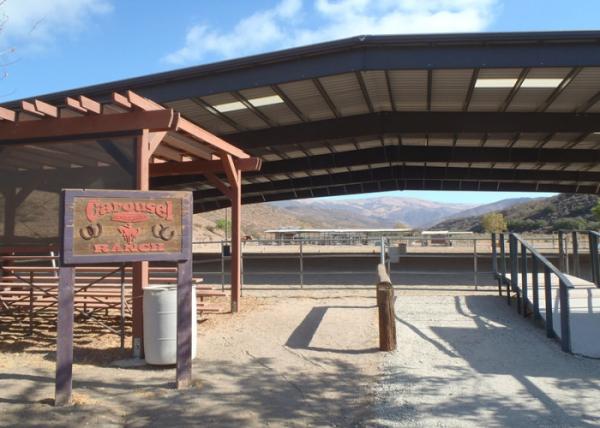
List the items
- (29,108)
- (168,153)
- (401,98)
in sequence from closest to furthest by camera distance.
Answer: (29,108), (168,153), (401,98)

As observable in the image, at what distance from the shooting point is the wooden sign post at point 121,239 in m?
5.05

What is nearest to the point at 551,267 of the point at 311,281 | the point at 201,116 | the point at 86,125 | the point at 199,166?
the point at 86,125

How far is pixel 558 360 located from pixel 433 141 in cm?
1414

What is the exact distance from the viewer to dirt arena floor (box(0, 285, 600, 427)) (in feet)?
14.8

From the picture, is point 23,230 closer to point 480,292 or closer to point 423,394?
point 423,394

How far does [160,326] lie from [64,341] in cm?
131

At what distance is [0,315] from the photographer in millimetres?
8953

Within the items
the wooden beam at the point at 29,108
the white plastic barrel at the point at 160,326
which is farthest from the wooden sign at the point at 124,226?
the wooden beam at the point at 29,108

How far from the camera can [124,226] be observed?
5395 mm

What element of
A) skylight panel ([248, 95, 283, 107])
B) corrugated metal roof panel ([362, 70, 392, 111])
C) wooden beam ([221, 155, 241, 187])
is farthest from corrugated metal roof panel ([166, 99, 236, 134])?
corrugated metal roof panel ([362, 70, 392, 111])

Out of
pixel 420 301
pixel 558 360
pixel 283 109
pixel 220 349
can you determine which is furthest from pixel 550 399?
pixel 283 109

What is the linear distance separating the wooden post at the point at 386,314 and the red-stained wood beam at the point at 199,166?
4.73m

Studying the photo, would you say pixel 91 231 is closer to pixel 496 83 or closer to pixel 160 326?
pixel 160 326

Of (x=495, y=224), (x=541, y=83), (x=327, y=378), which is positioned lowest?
(x=327, y=378)
